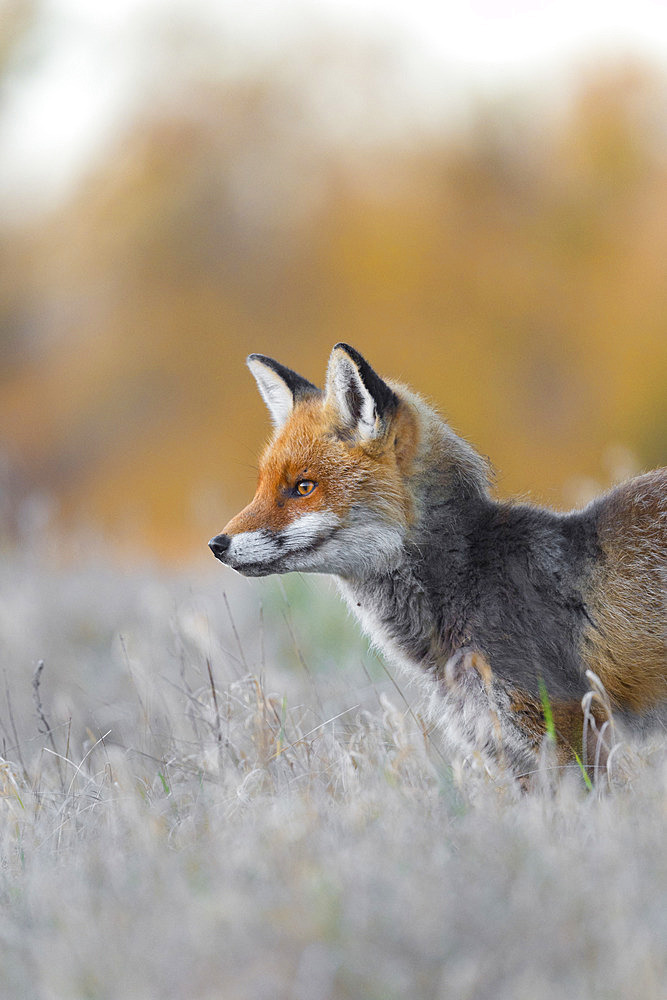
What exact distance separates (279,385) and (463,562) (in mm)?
1557

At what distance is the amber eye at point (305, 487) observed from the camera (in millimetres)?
4723

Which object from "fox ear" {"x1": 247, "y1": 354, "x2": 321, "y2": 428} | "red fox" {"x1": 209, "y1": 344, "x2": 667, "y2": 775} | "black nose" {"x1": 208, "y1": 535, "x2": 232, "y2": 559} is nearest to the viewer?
"red fox" {"x1": 209, "y1": 344, "x2": 667, "y2": 775}

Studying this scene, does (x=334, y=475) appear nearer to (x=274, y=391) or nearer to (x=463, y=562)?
(x=463, y=562)

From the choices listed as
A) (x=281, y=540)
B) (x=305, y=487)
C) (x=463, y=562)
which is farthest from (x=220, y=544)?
(x=463, y=562)

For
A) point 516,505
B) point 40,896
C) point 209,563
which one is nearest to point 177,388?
point 209,563

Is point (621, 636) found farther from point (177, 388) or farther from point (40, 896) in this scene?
point (177, 388)

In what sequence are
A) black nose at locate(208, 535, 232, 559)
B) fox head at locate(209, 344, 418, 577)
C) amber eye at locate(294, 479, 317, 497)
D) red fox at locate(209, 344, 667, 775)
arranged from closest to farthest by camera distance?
red fox at locate(209, 344, 667, 775), black nose at locate(208, 535, 232, 559), fox head at locate(209, 344, 418, 577), amber eye at locate(294, 479, 317, 497)

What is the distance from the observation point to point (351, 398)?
4848mm

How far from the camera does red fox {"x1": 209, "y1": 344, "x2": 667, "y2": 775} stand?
4.35 metres

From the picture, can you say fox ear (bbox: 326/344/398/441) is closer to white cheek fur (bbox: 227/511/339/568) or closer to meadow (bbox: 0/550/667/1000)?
white cheek fur (bbox: 227/511/339/568)

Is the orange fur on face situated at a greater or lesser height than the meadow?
greater

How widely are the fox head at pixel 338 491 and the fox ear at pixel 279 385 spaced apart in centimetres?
45

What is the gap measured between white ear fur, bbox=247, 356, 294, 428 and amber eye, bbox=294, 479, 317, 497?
759mm

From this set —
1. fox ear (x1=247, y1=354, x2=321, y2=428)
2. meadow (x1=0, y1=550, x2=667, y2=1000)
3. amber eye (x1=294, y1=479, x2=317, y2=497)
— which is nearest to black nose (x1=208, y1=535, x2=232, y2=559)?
amber eye (x1=294, y1=479, x2=317, y2=497)
